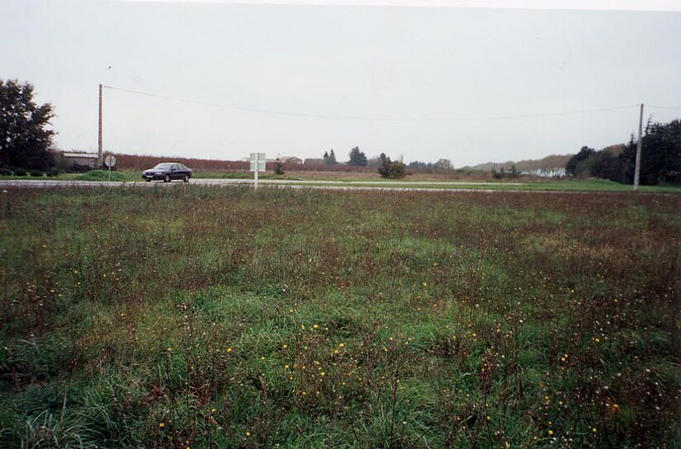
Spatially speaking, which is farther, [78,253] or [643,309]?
[78,253]

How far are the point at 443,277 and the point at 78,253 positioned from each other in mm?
6305

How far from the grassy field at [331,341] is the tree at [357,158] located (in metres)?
52.2

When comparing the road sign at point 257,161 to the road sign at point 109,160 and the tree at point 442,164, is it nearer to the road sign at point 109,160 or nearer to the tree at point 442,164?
the road sign at point 109,160

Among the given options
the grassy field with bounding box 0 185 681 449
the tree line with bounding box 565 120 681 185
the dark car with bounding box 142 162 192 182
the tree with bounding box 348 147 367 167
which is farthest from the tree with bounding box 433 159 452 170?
the grassy field with bounding box 0 185 681 449

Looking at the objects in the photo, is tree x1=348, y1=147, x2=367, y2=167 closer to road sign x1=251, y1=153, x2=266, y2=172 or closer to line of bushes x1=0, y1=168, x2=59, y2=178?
road sign x1=251, y1=153, x2=266, y2=172

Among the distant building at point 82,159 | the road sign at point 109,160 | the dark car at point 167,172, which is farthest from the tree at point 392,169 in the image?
the distant building at point 82,159

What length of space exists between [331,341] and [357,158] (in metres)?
59.0

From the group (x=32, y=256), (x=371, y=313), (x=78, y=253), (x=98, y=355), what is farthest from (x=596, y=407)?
(x=32, y=256)

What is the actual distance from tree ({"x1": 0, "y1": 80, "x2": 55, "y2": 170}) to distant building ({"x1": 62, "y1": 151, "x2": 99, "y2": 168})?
8344 mm

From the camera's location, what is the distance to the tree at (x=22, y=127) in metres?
8.20

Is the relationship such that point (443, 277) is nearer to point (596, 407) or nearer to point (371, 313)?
point (371, 313)

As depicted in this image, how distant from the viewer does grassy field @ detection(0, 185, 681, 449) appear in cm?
284

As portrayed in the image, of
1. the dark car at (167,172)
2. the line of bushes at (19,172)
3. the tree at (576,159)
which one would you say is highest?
the tree at (576,159)

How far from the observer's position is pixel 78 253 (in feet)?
20.9
